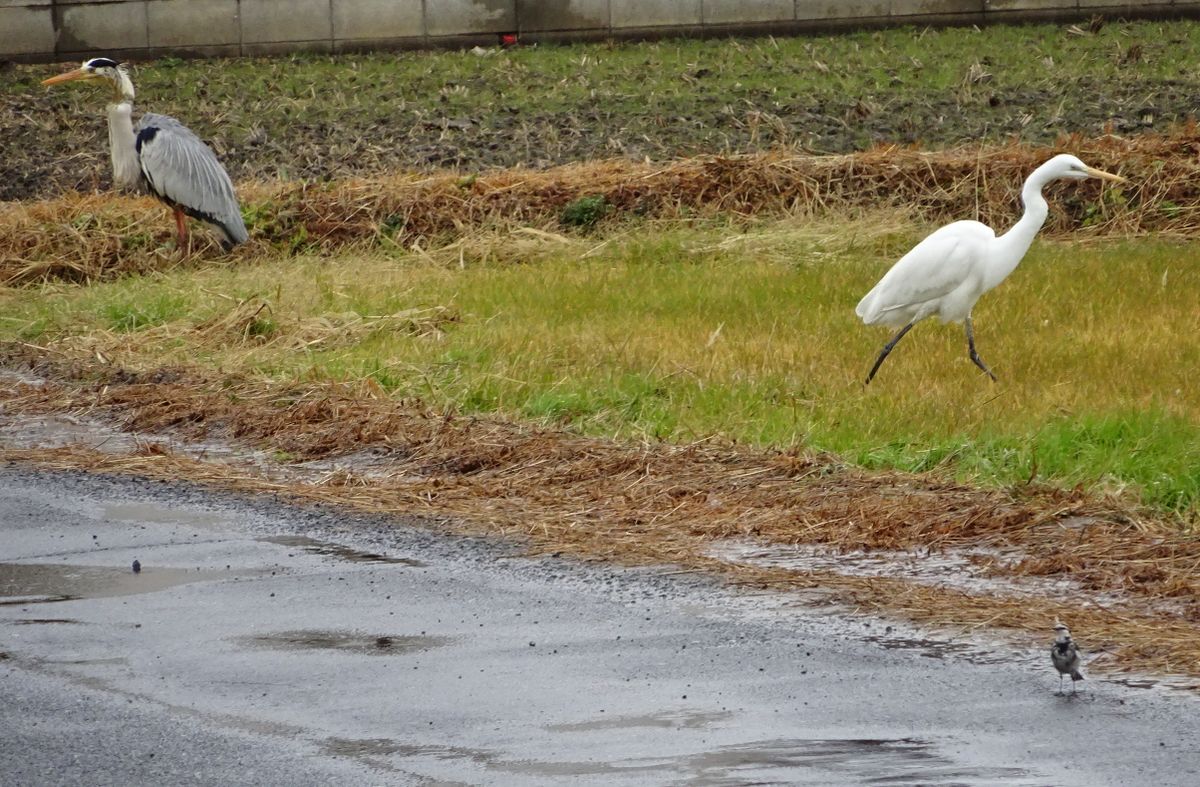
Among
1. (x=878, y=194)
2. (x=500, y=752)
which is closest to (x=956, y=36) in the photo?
(x=878, y=194)

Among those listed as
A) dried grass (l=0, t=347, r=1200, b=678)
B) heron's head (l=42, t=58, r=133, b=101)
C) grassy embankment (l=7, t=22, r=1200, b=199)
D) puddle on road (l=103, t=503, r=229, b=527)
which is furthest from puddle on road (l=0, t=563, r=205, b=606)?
grassy embankment (l=7, t=22, r=1200, b=199)

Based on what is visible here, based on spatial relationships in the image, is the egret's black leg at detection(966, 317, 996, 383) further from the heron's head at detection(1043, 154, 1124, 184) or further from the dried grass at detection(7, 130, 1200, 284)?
the dried grass at detection(7, 130, 1200, 284)

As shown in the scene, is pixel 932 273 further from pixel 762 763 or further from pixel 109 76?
pixel 109 76

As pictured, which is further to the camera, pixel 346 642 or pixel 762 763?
pixel 346 642

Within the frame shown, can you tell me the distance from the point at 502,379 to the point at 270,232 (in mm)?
7622

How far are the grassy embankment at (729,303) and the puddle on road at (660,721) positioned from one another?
289cm

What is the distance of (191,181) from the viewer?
53.7 feet

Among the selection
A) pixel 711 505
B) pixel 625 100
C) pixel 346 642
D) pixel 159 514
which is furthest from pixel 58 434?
pixel 625 100

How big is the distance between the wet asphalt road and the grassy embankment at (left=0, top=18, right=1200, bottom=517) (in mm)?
2148

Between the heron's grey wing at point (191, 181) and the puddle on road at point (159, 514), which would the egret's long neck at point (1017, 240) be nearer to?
the puddle on road at point (159, 514)

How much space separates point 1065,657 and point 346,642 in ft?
7.66

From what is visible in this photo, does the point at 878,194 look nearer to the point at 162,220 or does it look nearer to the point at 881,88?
the point at 881,88

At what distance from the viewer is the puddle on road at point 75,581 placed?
21.5 ft

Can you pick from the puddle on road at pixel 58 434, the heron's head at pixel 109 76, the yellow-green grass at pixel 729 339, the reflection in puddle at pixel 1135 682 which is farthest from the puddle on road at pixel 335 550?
the heron's head at pixel 109 76
